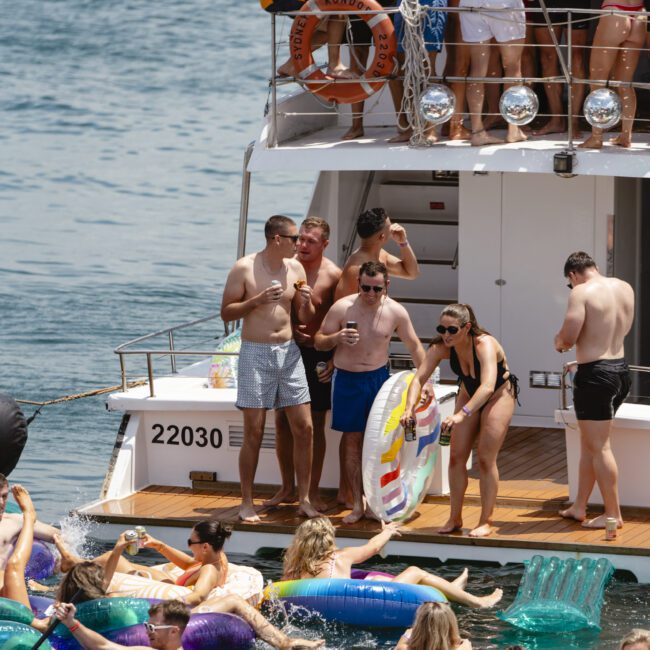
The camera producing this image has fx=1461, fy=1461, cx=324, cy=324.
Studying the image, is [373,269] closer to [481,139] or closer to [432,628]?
[481,139]

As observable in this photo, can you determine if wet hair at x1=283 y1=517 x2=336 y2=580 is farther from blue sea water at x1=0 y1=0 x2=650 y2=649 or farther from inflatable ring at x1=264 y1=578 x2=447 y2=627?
blue sea water at x1=0 y1=0 x2=650 y2=649

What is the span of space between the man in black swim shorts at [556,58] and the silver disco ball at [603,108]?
0.62 m

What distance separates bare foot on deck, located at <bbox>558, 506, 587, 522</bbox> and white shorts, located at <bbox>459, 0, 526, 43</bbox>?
11.5 feet

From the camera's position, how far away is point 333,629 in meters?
8.28

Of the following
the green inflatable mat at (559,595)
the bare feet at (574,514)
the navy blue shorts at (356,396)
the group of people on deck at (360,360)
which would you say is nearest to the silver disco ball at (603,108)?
the group of people on deck at (360,360)

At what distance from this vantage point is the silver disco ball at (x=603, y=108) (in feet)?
32.6

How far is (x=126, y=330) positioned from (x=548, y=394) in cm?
1047

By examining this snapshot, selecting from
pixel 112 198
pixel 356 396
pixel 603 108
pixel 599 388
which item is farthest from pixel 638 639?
pixel 112 198

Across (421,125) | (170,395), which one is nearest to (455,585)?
(170,395)

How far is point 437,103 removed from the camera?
10164 mm

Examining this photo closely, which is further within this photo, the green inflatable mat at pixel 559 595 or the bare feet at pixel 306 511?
the bare feet at pixel 306 511

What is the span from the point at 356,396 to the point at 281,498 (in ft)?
3.10

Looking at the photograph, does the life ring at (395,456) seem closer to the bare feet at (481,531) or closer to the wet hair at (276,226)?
the bare feet at (481,531)

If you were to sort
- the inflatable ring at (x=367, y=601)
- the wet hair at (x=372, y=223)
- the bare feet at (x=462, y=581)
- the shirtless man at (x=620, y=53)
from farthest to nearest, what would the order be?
1. the shirtless man at (x=620, y=53)
2. the wet hair at (x=372, y=223)
3. the bare feet at (x=462, y=581)
4. the inflatable ring at (x=367, y=601)
